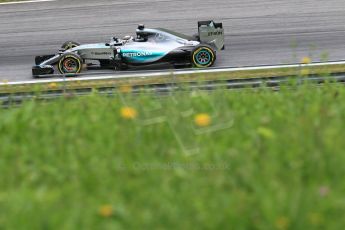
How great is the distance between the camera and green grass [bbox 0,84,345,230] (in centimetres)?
343

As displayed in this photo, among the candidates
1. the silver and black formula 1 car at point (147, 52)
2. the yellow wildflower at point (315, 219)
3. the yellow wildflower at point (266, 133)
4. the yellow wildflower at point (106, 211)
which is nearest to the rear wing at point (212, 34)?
the silver and black formula 1 car at point (147, 52)

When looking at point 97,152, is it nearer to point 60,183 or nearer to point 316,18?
point 60,183

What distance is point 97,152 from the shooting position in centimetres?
438

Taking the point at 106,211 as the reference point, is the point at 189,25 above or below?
below

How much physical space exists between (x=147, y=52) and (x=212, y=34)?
1.85 meters

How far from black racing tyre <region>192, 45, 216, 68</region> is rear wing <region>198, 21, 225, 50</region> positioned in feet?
1.18

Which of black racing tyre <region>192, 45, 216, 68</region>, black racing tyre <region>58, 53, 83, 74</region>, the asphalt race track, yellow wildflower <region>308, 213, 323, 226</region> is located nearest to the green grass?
yellow wildflower <region>308, 213, 323, 226</region>

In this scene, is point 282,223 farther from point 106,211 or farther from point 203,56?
point 203,56

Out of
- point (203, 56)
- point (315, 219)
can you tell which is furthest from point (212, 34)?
point (315, 219)

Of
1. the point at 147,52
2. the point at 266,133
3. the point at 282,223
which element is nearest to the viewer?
the point at 282,223

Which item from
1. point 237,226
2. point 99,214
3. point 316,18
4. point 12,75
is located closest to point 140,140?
point 99,214

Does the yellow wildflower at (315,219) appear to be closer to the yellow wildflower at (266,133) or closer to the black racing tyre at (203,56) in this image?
the yellow wildflower at (266,133)

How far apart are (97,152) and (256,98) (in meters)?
2.01

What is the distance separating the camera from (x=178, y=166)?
13.4 feet
